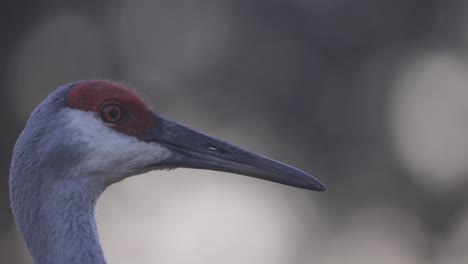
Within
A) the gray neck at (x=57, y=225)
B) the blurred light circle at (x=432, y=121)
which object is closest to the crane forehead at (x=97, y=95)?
the gray neck at (x=57, y=225)

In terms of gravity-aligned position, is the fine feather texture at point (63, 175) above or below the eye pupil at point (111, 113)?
below

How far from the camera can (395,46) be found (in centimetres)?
1930

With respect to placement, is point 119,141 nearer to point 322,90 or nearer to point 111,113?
point 111,113

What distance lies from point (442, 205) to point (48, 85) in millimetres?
8532

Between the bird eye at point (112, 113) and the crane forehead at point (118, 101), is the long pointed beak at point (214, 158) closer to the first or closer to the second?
the crane forehead at point (118, 101)

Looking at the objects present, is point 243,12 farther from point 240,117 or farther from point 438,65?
point 438,65

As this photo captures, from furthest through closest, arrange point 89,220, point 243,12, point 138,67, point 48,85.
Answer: point 243,12 < point 138,67 < point 48,85 < point 89,220

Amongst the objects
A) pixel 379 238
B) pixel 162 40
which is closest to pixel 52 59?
pixel 162 40

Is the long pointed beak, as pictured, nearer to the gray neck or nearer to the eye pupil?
the eye pupil

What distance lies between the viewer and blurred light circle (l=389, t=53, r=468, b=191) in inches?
740

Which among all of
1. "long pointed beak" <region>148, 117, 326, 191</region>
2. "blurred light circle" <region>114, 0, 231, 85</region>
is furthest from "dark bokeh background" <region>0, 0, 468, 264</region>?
"long pointed beak" <region>148, 117, 326, 191</region>

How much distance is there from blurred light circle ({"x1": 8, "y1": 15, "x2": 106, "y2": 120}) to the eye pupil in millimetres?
9573

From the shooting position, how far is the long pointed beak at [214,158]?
5180 millimetres

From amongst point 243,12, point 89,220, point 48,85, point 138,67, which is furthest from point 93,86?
point 243,12
